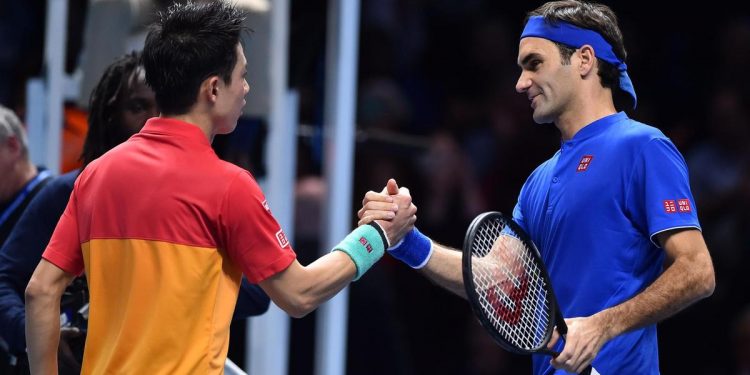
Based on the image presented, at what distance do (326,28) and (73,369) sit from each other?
3084 mm

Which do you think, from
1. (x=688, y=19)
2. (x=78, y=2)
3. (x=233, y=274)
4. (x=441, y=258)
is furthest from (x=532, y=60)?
(x=688, y=19)

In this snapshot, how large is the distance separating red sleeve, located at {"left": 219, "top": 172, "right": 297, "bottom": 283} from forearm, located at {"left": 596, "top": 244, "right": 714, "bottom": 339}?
0.85 metres

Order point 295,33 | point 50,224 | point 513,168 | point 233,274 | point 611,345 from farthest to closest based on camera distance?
point 513,168 → point 295,33 → point 50,224 → point 611,345 → point 233,274

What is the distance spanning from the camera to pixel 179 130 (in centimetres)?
297

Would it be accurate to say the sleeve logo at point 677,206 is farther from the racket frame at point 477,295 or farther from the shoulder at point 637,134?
the racket frame at point 477,295

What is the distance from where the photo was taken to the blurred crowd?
6.30m

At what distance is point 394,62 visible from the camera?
342 inches

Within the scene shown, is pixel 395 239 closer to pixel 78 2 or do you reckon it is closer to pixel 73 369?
pixel 73 369

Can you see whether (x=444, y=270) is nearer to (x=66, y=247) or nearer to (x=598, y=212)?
(x=598, y=212)

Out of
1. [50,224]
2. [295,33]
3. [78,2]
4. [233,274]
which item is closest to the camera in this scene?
[233,274]

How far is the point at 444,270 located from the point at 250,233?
911mm

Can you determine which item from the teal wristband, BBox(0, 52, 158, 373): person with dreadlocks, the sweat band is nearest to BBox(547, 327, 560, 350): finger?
the teal wristband

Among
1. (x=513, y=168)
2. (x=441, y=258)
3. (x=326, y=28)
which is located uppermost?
(x=326, y=28)

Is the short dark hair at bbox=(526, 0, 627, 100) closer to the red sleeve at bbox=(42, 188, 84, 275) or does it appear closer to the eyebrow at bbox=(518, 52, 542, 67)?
the eyebrow at bbox=(518, 52, 542, 67)
